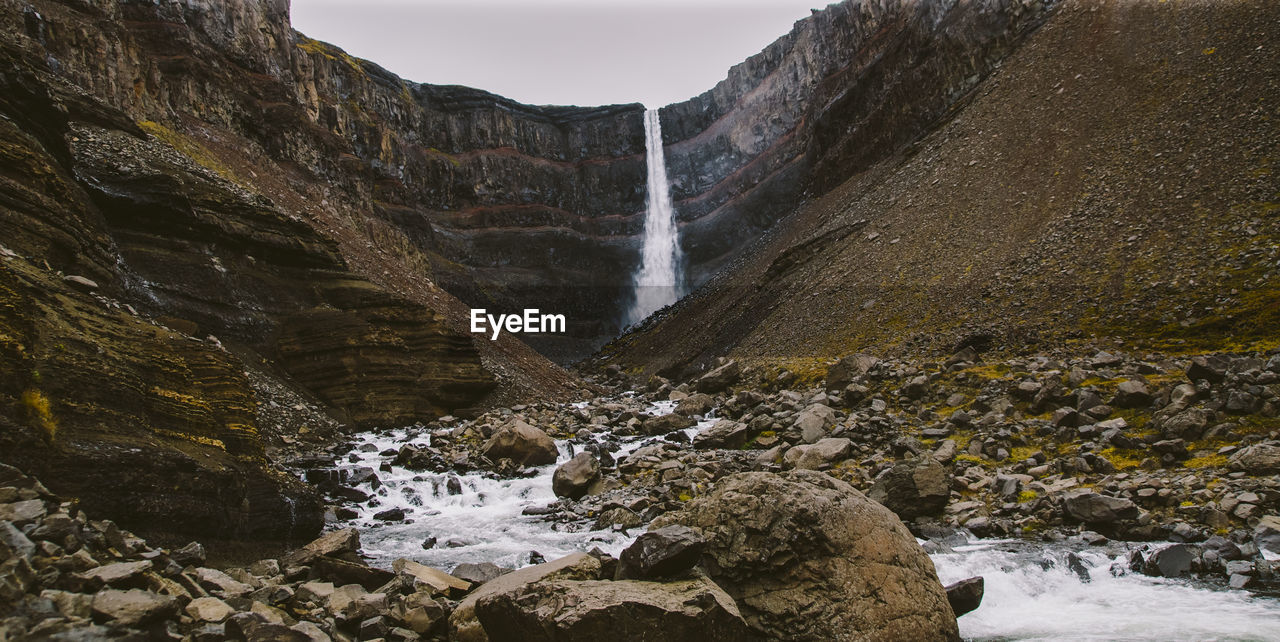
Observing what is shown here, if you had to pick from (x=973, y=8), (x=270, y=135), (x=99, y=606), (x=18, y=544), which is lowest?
(x=99, y=606)

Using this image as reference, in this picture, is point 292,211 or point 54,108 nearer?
point 54,108

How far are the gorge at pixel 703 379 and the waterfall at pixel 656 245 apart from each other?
14890mm

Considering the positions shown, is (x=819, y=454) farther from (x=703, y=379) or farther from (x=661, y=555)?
(x=703, y=379)

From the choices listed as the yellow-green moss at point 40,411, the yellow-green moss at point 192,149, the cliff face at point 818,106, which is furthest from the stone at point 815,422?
the cliff face at point 818,106

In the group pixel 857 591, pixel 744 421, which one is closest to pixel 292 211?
pixel 744 421

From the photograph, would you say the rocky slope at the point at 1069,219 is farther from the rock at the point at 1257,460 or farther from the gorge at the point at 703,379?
the rock at the point at 1257,460

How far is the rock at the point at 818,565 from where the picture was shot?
638 centimetres

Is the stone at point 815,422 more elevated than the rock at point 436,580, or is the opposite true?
the stone at point 815,422

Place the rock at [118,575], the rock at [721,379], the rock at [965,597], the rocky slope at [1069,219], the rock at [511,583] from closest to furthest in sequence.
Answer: the rock at [118,575], the rock at [511,583], the rock at [965,597], the rocky slope at [1069,219], the rock at [721,379]

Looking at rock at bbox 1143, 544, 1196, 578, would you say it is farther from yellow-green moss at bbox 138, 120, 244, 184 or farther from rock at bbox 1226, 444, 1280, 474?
yellow-green moss at bbox 138, 120, 244, 184

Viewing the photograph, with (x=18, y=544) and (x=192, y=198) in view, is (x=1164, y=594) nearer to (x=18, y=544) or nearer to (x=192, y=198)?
(x=18, y=544)

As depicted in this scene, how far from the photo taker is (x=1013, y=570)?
8.52 m

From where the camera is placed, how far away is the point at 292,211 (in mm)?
28125

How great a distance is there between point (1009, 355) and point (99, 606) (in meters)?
20.0
